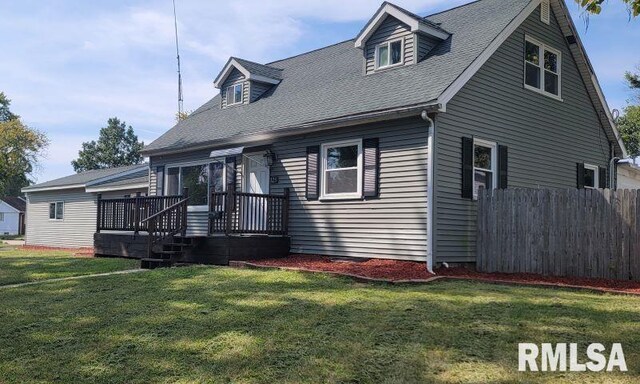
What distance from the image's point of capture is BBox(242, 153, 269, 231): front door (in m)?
12.6

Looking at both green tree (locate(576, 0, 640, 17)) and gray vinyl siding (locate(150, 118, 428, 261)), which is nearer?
green tree (locate(576, 0, 640, 17))

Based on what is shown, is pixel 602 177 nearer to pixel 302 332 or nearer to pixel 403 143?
pixel 403 143

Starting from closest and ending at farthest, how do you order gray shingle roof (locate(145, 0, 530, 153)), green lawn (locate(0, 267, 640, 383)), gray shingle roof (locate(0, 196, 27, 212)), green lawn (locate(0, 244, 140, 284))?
green lawn (locate(0, 267, 640, 383)) < green lawn (locate(0, 244, 140, 284)) < gray shingle roof (locate(145, 0, 530, 153)) < gray shingle roof (locate(0, 196, 27, 212))

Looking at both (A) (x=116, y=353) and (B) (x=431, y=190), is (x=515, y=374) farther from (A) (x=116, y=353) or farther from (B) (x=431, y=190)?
(B) (x=431, y=190)

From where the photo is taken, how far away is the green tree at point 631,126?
3612cm

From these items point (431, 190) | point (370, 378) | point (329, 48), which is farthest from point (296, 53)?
point (370, 378)

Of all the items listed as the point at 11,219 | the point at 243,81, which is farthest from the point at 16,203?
the point at 243,81

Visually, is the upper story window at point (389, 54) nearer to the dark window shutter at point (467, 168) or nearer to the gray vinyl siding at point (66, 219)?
the dark window shutter at point (467, 168)

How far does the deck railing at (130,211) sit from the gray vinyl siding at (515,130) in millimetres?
5929

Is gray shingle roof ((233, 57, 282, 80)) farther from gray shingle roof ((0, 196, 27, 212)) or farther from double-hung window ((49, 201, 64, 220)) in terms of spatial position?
gray shingle roof ((0, 196, 27, 212))

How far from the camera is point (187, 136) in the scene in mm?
16766

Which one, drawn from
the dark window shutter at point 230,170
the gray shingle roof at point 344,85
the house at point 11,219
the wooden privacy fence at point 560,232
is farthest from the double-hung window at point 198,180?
the house at point 11,219

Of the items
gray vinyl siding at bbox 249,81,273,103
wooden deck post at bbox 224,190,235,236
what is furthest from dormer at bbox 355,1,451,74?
wooden deck post at bbox 224,190,235,236

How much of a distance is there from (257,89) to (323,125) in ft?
17.8
